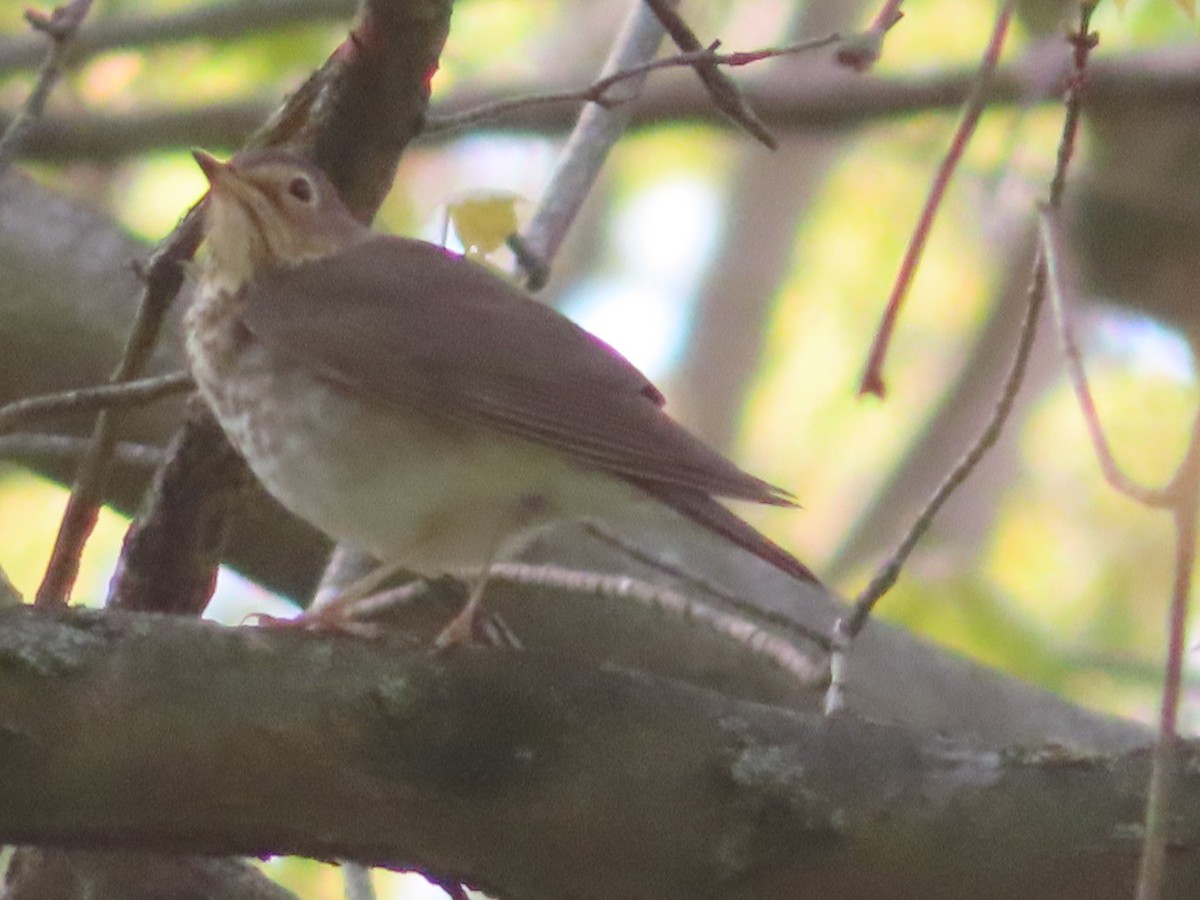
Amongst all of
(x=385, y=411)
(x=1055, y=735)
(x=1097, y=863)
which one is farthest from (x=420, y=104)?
(x=1055, y=735)

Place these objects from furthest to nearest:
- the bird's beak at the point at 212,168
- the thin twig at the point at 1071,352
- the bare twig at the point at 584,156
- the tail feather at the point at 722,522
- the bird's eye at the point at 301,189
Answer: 1. the bare twig at the point at 584,156
2. the bird's beak at the point at 212,168
3. the bird's eye at the point at 301,189
4. the tail feather at the point at 722,522
5. the thin twig at the point at 1071,352

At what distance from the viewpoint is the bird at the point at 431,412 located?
2752 mm

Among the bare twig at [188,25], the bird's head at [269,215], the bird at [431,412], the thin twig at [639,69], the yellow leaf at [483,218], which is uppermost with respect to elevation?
the bare twig at [188,25]

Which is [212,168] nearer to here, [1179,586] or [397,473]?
[397,473]

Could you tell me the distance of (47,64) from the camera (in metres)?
2.95

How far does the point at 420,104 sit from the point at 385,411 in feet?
1.59

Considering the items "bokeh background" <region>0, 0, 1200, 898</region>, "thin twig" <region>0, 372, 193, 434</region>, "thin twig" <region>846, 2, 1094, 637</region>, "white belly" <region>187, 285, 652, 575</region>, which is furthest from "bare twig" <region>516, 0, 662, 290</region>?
"thin twig" <region>846, 2, 1094, 637</region>

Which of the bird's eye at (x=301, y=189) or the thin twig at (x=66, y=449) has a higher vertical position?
the bird's eye at (x=301, y=189)

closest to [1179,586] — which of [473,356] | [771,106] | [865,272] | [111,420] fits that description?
[473,356]

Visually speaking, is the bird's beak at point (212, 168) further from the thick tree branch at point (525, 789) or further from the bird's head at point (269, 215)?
the thick tree branch at point (525, 789)

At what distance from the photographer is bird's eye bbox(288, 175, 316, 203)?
9.75 feet

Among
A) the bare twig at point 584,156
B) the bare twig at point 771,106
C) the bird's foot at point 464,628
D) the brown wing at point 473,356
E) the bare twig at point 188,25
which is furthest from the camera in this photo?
the bare twig at point 188,25

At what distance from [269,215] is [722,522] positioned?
106 cm

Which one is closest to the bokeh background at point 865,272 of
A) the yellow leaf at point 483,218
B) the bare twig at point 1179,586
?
the yellow leaf at point 483,218
